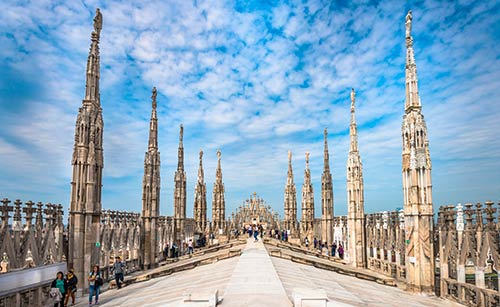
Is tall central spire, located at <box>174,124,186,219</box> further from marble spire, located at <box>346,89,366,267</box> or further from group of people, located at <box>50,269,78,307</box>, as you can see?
group of people, located at <box>50,269,78,307</box>

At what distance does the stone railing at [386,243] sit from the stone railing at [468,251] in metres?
5.02

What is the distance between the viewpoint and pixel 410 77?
18.5 meters

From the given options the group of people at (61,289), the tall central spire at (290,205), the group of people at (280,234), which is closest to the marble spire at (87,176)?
the group of people at (61,289)

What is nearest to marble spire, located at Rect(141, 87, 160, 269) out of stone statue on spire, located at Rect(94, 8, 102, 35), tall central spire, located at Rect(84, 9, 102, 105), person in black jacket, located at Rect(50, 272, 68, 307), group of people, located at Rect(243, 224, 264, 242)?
group of people, located at Rect(243, 224, 264, 242)

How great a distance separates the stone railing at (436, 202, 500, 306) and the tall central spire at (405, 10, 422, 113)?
17.5 feet

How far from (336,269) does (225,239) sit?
21.0m

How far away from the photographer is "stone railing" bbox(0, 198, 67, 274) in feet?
44.0

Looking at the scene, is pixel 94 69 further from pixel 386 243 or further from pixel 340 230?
pixel 340 230

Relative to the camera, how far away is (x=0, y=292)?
481 inches

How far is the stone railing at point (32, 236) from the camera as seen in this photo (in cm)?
1341

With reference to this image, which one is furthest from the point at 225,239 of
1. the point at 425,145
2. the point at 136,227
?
the point at 425,145

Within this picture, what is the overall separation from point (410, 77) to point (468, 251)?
8.82 metres

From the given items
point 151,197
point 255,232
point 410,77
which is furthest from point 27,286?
point 410,77

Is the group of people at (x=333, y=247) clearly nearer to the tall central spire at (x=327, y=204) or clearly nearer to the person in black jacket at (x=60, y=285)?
the tall central spire at (x=327, y=204)
